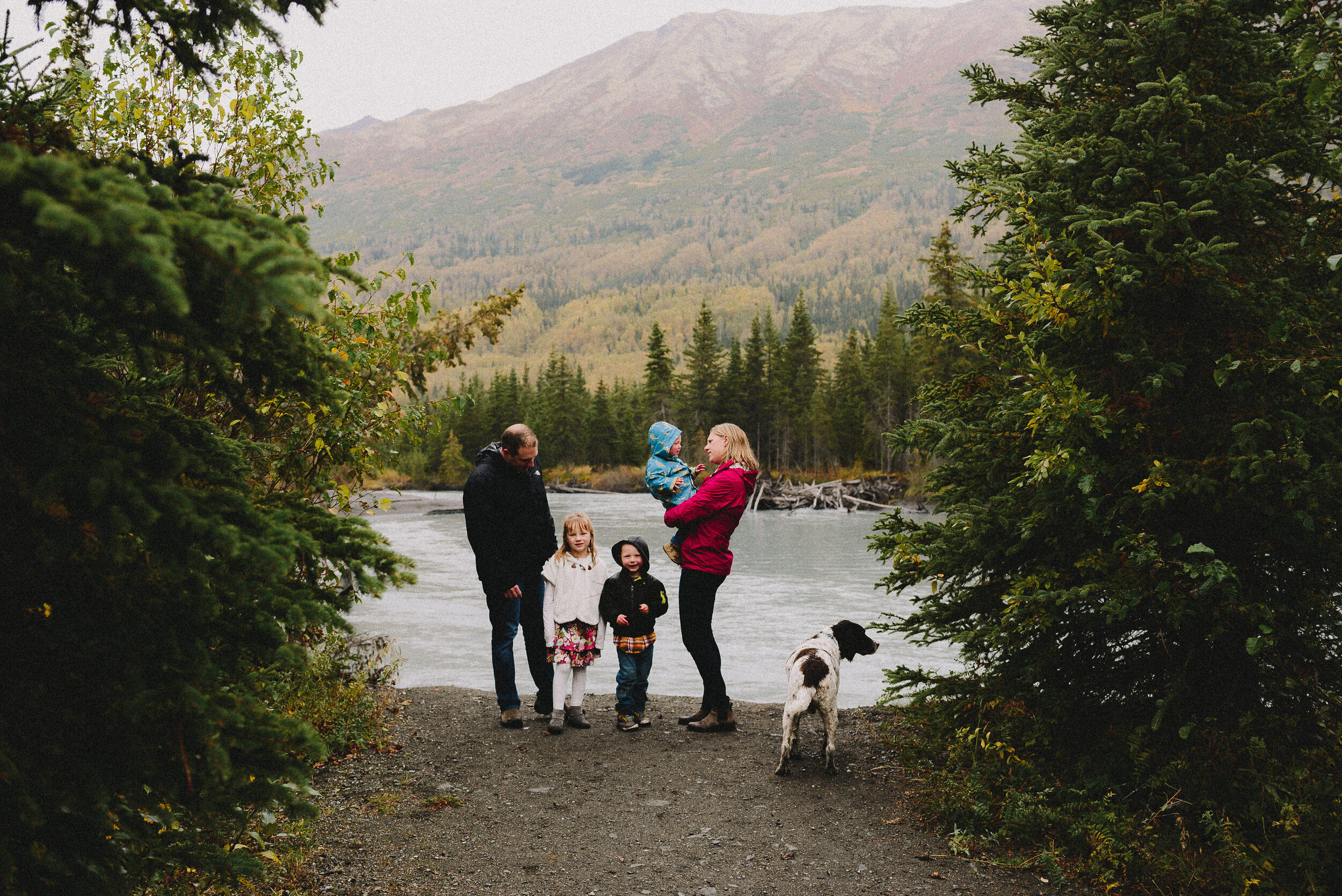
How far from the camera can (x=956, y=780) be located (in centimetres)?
517

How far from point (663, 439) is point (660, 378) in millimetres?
57531

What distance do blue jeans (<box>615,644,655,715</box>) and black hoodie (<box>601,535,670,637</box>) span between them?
18 cm

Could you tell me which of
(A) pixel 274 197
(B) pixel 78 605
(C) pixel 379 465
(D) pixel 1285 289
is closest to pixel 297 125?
(A) pixel 274 197

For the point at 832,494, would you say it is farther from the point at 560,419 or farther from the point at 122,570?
the point at 122,570

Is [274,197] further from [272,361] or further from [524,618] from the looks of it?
[272,361]

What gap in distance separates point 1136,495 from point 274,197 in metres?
5.86

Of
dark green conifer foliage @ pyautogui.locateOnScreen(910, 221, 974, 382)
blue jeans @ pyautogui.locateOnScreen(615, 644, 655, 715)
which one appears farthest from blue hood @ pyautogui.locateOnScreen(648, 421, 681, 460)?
dark green conifer foliage @ pyautogui.locateOnScreen(910, 221, 974, 382)

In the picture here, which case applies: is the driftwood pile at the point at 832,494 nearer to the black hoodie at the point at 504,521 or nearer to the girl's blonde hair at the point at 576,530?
the girl's blonde hair at the point at 576,530

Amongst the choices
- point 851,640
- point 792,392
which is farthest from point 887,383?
point 851,640

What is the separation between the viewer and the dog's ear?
254 inches

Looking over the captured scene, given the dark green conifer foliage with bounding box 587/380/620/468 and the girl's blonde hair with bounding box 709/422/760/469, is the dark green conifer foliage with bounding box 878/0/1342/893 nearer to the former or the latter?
the girl's blonde hair with bounding box 709/422/760/469

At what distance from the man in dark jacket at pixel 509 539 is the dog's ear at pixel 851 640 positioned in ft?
7.79

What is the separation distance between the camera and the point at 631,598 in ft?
22.0

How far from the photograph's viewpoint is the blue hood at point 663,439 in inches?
255
